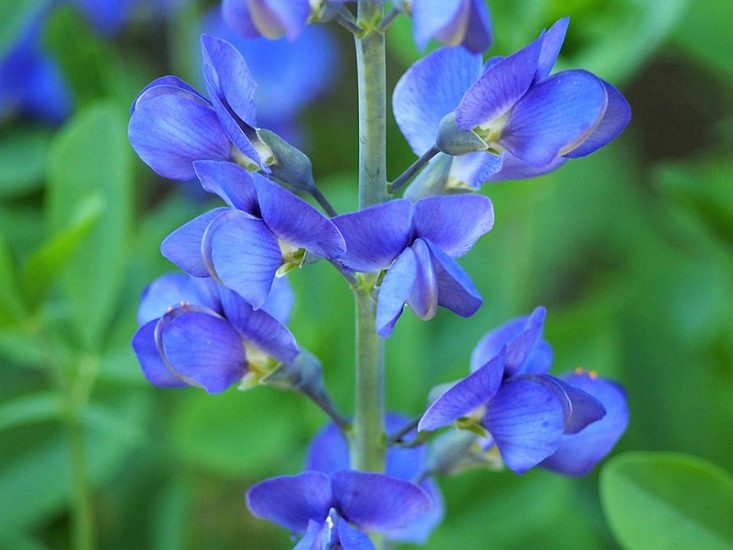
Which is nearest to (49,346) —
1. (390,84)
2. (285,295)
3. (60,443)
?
(60,443)

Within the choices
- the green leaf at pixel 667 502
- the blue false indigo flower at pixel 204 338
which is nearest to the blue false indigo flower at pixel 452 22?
the blue false indigo flower at pixel 204 338

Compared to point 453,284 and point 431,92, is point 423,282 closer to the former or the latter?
point 453,284

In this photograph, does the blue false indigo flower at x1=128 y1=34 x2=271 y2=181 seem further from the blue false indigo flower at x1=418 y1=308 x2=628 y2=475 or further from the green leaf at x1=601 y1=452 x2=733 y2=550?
the green leaf at x1=601 y1=452 x2=733 y2=550

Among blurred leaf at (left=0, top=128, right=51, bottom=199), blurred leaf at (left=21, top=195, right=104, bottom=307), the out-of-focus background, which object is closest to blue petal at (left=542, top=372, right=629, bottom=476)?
the out-of-focus background

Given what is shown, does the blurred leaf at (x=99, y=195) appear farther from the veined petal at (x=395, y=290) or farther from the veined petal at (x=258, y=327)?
the veined petal at (x=395, y=290)

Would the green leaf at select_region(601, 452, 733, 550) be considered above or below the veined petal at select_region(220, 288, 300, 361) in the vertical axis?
below

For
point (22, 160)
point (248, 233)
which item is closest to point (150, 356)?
point (248, 233)
